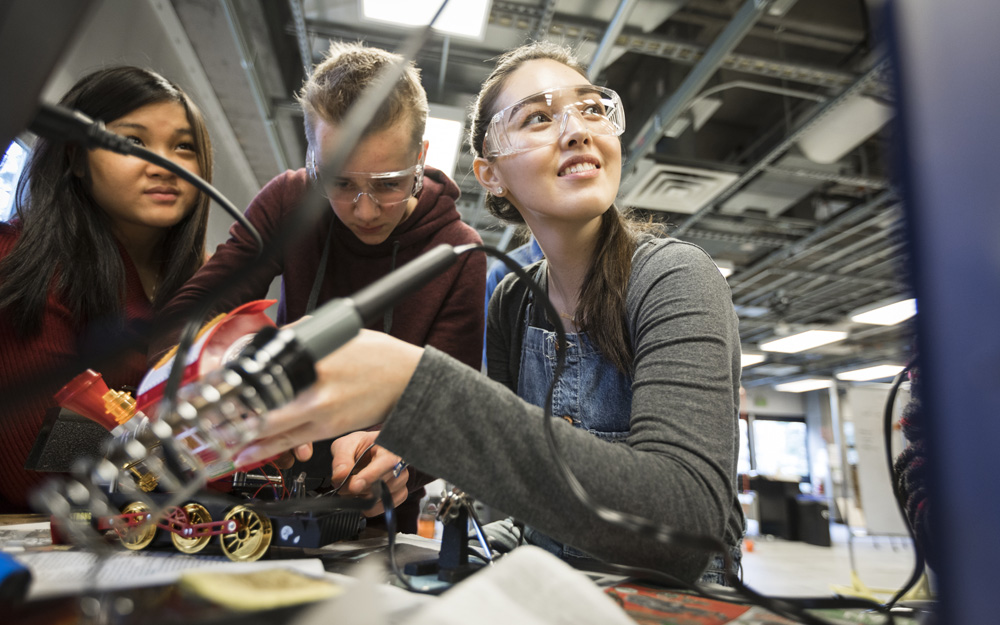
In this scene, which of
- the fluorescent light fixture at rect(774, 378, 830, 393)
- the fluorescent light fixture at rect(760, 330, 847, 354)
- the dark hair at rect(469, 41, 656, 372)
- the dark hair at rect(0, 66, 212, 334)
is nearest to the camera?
the dark hair at rect(469, 41, 656, 372)

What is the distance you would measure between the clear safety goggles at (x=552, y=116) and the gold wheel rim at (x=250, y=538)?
0.72 m

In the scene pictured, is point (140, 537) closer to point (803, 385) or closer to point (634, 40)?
point (634, 40)

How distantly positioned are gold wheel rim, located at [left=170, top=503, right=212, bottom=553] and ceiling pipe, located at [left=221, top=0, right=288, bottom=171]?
305 cm

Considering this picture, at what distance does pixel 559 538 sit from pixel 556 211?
1.96 feet

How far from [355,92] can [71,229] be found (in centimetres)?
61

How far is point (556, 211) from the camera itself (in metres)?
0.98

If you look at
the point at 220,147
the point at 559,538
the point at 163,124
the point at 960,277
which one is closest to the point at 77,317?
the point at 163,124

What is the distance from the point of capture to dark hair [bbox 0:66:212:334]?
101 centimetres

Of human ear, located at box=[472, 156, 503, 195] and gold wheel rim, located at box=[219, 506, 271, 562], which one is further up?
human ear, located at box=[472, 156, 503, 195]

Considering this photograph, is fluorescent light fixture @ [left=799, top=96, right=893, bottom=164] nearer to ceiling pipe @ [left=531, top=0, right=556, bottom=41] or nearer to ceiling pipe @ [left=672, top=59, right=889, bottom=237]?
ceiling pipe @ [left=672, top=59, right=889, bottom=237]

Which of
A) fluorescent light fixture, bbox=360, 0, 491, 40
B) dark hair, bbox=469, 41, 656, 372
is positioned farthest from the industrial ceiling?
dark hair, bbox=469, 41, 656, 372

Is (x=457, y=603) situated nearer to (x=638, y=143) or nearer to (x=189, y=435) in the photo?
(x=189, y=435)

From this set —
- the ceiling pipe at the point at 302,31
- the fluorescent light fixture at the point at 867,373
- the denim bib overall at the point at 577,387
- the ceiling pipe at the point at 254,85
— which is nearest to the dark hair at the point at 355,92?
the denim bib overall at the point at 577,387

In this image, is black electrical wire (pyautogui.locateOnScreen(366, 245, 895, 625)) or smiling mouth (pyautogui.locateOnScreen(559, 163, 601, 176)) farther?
smiling mouth (pyautogui.locateOnScreen(559, 163, 601, 176))
